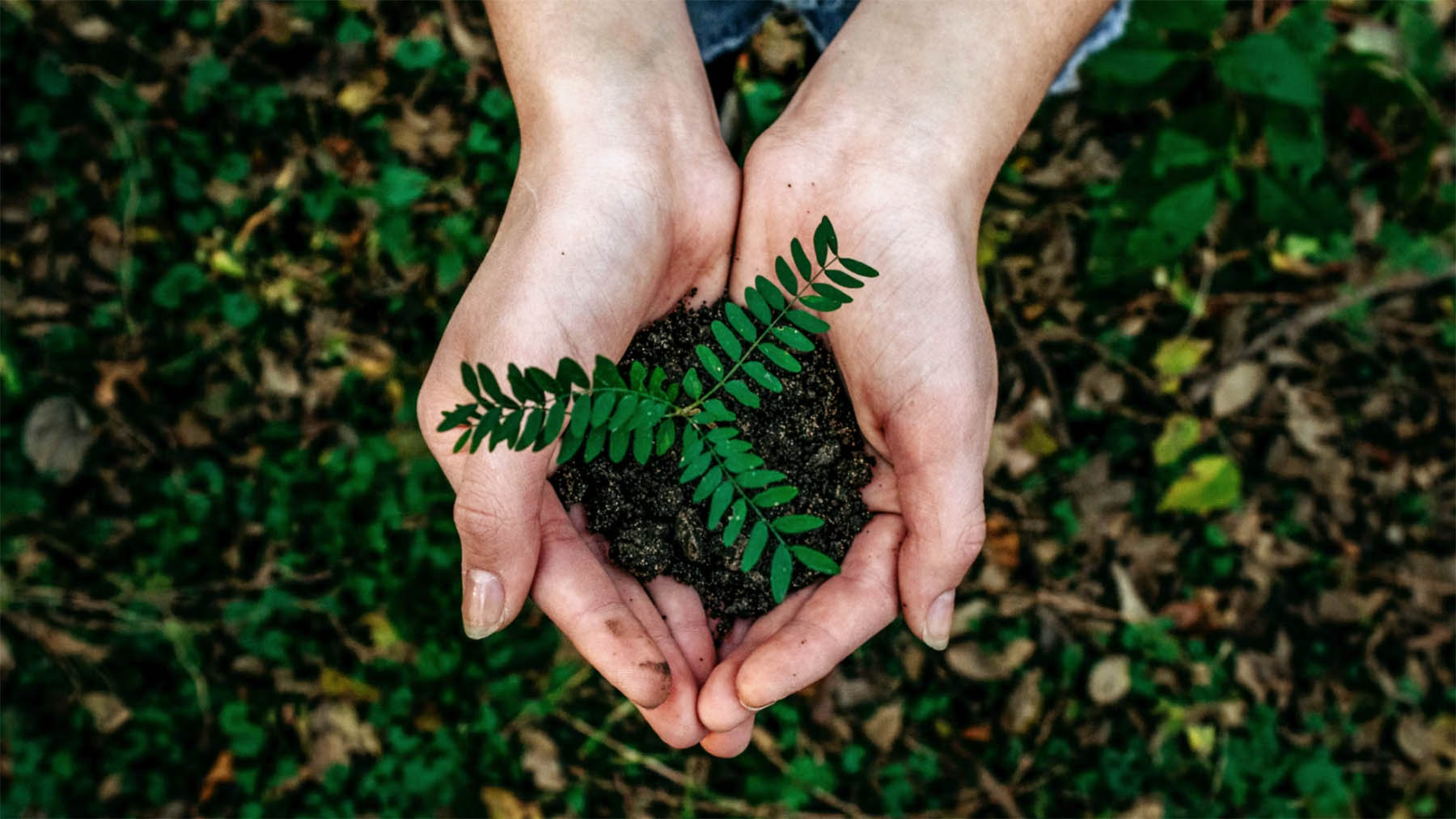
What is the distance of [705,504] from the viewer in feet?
8.12

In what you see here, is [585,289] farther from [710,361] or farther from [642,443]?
[642,443]

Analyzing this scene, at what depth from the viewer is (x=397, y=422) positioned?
3.63m

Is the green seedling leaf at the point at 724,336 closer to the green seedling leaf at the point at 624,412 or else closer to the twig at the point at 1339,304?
the green seedling leaf at the point at 624,412

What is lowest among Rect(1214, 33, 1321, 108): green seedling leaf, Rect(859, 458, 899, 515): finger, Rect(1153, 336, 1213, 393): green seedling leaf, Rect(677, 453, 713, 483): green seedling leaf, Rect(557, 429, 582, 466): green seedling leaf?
Rect(1153, 336, 1213, 393): green seedling leaf

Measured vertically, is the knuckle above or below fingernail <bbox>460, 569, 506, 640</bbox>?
above

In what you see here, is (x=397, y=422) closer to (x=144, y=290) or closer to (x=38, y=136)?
(x=144, y=290)

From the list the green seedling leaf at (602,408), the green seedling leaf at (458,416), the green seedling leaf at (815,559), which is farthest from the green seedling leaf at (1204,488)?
the green seedling leaf at (458,416)

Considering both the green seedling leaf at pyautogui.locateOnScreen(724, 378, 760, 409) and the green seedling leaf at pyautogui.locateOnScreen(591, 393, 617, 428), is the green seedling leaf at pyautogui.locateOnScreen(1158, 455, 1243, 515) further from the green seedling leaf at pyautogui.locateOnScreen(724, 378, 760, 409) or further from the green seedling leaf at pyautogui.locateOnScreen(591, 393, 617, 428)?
the green seedling leaf at pyautogui.locateOnScreen(591, 393, 617, 428)

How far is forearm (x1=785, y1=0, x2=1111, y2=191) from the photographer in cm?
259

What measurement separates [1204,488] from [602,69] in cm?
262

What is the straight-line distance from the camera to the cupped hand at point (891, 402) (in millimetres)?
2359

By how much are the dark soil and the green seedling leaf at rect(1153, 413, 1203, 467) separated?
1.74m

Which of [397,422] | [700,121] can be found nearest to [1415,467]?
[700,121]

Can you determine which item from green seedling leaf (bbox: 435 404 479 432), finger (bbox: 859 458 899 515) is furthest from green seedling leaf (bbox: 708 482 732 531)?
finger (bbox: 859 458 899 515)
